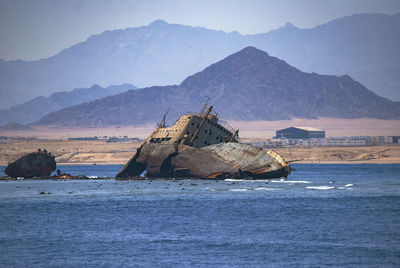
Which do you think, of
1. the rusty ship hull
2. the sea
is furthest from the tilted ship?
the sea

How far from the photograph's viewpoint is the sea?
3988 cm

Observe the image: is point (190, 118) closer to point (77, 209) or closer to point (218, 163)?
point (218, 163)

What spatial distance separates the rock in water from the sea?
2707 cm

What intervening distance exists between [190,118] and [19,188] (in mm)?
24008

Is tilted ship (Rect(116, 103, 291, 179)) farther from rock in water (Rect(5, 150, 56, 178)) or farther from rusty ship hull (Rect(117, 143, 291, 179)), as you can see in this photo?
rock in water (Rect(5, 150, 56, 178))

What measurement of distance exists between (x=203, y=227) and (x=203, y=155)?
122 ft

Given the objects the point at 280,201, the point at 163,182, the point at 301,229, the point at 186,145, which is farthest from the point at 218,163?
the point at 301,229

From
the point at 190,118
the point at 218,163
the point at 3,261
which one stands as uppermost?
the point at 190,118

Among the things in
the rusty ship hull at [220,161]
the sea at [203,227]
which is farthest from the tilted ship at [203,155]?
the sea at [203,227]

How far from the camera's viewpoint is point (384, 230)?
4894 cm

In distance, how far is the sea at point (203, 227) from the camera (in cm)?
3988

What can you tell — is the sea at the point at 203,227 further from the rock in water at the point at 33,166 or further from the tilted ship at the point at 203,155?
the rock in water at the point at 33,166

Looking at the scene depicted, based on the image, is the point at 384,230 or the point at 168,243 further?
the point at 384,230

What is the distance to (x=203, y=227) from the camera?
51.7 m
